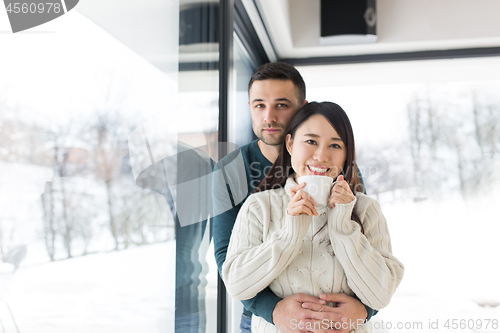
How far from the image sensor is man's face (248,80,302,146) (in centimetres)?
120

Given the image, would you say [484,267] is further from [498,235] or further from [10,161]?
[10,161]

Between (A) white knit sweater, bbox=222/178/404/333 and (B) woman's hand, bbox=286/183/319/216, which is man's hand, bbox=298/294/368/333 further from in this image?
(B) woman's hand, bbox=286/183/319/216

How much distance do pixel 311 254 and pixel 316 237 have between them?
0.04 metres

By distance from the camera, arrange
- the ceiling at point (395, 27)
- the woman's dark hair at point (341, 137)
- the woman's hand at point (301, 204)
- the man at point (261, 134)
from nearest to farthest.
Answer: the woman's hand at point (301, 204) < the woman's dark hair at point (341, 137) < the man at point (261, 134) < the ceiling at point (395, 27)

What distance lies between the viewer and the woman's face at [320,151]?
90cm

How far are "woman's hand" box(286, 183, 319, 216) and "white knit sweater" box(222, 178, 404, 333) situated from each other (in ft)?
0.07

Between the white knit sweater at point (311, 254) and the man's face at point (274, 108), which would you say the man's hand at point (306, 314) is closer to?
the white knit sweater at point (311, 254)

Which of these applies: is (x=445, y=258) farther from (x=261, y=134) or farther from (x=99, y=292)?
(x=99, y=292)

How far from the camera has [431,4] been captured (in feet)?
8.47

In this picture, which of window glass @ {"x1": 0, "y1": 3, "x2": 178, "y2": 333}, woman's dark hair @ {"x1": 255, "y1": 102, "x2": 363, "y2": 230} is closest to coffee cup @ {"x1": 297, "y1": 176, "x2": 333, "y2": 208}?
woman's dark hair @ {"x1": 255, "y1": 102, "x2": 363, "y2": 230}

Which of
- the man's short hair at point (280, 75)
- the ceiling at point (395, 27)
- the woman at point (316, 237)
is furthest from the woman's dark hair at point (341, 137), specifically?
the ceiling at point (395, 27)

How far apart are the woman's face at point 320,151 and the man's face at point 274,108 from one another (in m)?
0.27

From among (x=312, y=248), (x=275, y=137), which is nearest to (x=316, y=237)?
(x=312, y=248)

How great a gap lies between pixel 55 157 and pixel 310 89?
2.61 m
